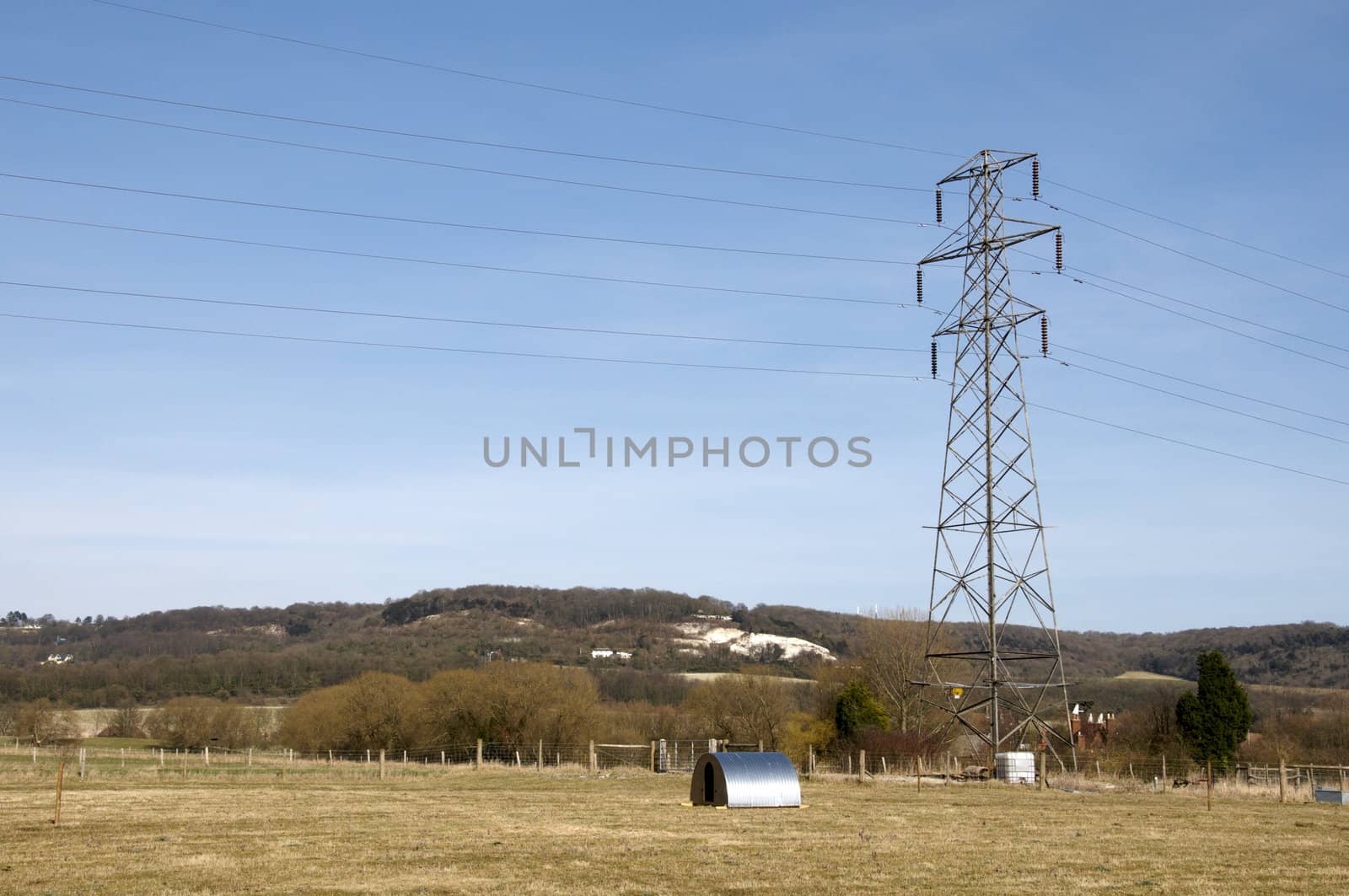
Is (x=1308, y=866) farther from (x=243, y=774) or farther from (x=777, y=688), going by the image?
(x=777, y=688)

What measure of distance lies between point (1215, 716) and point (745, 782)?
115 ft

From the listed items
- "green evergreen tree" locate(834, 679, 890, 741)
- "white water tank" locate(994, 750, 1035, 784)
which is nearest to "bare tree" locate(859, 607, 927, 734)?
"green evergreen tree" locate(834, 679, 890, 741)

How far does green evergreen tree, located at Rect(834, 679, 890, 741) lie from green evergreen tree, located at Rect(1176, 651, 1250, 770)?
49.3 ft

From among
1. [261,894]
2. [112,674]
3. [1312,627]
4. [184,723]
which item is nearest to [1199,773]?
[261,894]

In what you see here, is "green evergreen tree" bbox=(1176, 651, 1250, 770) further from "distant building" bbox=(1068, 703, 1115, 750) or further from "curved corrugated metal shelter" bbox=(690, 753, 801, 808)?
"curved corrugated metal shelter" bbox=(690, 753, 801, 808)

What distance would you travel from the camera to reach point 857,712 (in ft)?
210

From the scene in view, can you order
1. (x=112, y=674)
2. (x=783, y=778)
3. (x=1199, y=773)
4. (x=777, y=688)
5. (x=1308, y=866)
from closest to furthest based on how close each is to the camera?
(x=1308, y=866) < (x=783, y=778) < (x=1199, y=773) < (x=777, y=688) < (x=112, y=674)

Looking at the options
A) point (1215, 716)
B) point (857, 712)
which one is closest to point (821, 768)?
point (857, 712)

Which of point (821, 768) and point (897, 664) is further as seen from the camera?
point (897, 664)

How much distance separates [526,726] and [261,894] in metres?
56.2

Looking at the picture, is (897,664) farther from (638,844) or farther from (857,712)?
(638,844)

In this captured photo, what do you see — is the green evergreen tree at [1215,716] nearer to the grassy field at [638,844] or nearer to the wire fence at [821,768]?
the wire fence at [821,768]

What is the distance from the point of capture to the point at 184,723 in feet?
277

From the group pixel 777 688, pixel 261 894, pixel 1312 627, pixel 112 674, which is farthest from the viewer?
pixel 1312 627
